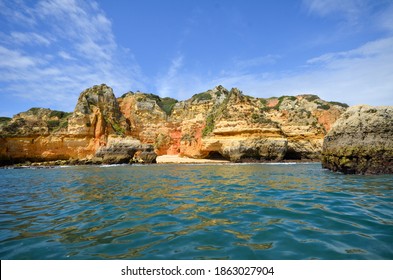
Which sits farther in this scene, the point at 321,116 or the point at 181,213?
the point at 321,116

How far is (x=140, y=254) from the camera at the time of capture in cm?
390

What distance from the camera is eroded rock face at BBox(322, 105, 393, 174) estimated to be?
1391cm

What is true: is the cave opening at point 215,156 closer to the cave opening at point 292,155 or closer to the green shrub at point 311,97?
the cave opening at point 292,155

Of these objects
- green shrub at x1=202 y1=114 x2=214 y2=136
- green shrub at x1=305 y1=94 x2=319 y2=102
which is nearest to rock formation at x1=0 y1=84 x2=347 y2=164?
green shrub at x1=202 y1=114 x2=214 y2=136

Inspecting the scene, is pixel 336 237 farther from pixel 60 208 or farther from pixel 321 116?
pixel 321 116

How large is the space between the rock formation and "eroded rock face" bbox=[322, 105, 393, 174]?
2053 cm

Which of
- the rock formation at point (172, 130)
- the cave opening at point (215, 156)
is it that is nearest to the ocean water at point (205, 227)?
the rock formation at point (172, 130)

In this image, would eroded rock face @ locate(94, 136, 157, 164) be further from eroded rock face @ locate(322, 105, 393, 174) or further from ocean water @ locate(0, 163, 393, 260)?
ocean water @ locate(0, 163, 393, 260)

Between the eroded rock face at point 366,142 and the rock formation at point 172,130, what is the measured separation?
20526 millimetres

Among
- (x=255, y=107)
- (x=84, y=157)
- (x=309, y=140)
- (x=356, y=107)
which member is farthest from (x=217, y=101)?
(x=356, y=107)

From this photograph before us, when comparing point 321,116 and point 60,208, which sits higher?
point 321,116

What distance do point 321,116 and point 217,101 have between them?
61.0 ft

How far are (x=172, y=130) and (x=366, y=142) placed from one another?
41.0 m

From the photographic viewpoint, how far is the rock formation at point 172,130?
37750 mm
